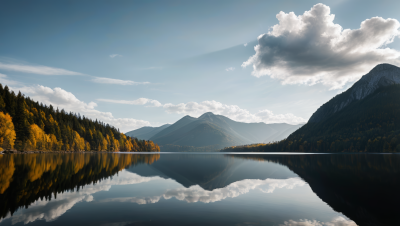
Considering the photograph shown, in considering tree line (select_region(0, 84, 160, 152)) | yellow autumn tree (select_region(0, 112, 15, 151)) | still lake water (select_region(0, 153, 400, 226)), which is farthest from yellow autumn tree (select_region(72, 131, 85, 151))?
still lake water (select_region(0, 153, 400, 226))

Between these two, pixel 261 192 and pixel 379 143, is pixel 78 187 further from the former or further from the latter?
pixel 379 143

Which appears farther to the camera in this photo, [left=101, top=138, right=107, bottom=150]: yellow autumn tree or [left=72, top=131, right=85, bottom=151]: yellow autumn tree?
[left=101, top=138, right=107, bottom=150]: yellow autumn tree

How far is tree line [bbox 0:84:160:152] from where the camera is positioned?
9546cm

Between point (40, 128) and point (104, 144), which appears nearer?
point (40, 128)

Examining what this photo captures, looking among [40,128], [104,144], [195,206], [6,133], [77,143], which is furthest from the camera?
[104,144]

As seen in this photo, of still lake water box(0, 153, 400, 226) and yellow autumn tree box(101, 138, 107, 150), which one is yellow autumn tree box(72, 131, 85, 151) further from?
still lake water box(0, 153, 400, 226)

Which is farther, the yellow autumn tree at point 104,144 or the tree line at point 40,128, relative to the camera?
the yellow autumn tree at point 104,144

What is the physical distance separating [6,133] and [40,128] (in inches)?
1492

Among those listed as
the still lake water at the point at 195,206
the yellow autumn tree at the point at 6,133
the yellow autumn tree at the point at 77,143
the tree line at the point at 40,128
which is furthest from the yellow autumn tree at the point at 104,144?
the still lake water at the point at 195,206

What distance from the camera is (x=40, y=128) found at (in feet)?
409

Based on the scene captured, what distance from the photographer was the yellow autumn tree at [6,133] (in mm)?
87875

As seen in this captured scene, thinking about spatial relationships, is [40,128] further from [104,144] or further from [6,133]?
[104,144]

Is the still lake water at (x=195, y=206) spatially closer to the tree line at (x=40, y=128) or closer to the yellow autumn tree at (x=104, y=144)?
the tree line at (x=40, y=128)

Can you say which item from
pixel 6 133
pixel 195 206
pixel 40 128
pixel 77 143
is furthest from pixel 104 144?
pixel 195 206
